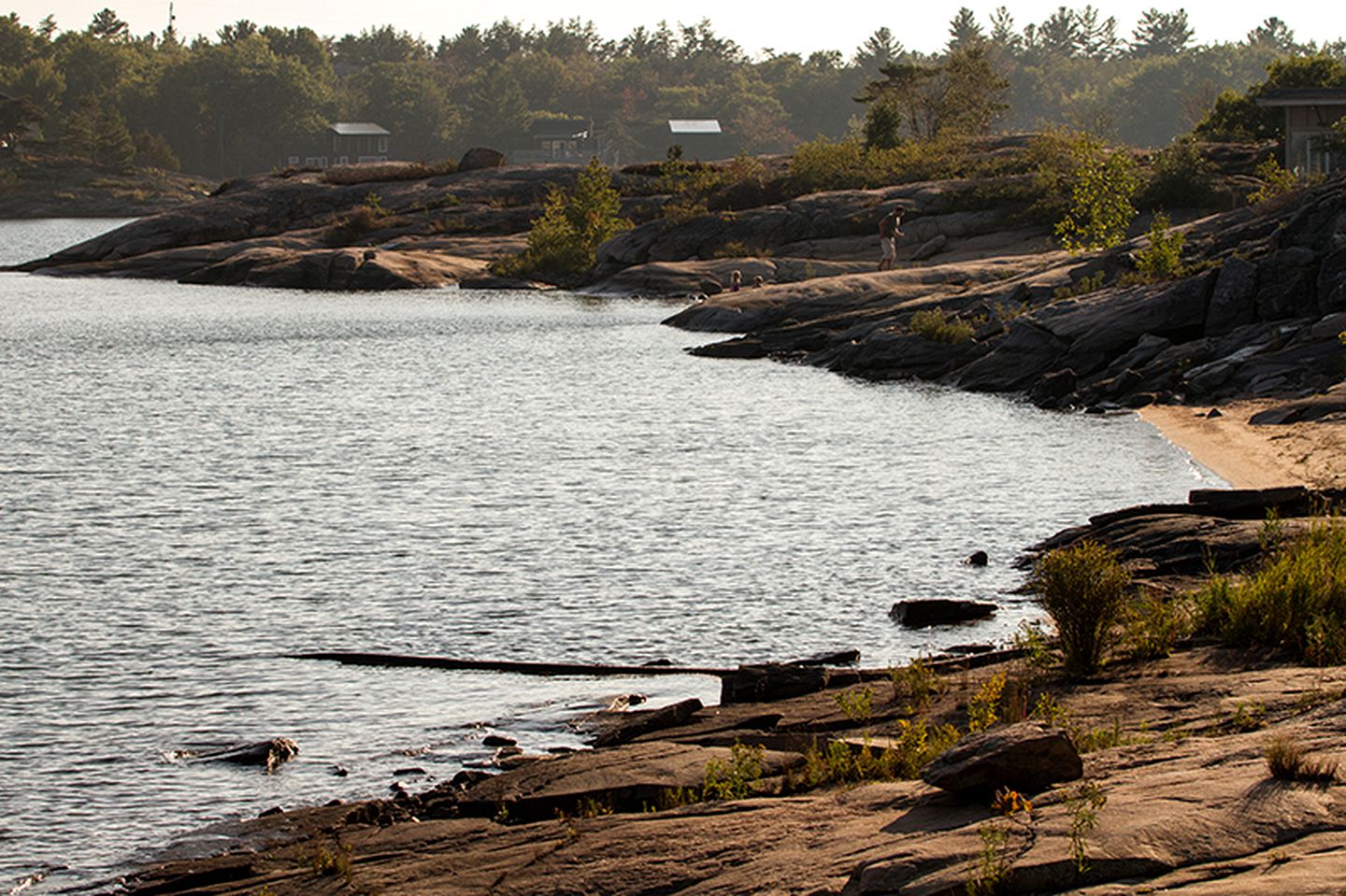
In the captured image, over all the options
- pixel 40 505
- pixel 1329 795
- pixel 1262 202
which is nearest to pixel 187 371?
pixel 40 505

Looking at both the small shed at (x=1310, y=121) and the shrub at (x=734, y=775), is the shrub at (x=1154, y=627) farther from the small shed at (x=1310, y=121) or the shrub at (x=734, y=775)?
the small shed at (x=1310, y=121)

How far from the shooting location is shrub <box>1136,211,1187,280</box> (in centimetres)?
4350

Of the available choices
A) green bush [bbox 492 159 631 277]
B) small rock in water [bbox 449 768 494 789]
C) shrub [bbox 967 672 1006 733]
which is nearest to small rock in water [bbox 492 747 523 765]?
small rock in water [bbox 449 768 494 789]

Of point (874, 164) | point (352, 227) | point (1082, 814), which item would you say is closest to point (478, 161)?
point (352, 227)

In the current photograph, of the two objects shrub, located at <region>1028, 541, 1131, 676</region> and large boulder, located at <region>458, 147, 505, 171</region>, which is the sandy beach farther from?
large boulder, located at <region>458, 147, 505, 171</region>

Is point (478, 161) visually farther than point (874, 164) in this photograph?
Yes

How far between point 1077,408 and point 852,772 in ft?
89.9

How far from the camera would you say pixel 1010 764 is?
10547 mm

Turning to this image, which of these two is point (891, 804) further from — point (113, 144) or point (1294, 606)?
point (113, 144)

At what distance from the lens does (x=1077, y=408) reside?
38438 millimetres

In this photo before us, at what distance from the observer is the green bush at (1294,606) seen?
1410 cm

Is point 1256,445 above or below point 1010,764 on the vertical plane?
below

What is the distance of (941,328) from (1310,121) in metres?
19.9

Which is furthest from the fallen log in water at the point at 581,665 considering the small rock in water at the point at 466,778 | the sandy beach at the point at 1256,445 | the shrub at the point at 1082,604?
the sandy beach at the point at 1256,445
